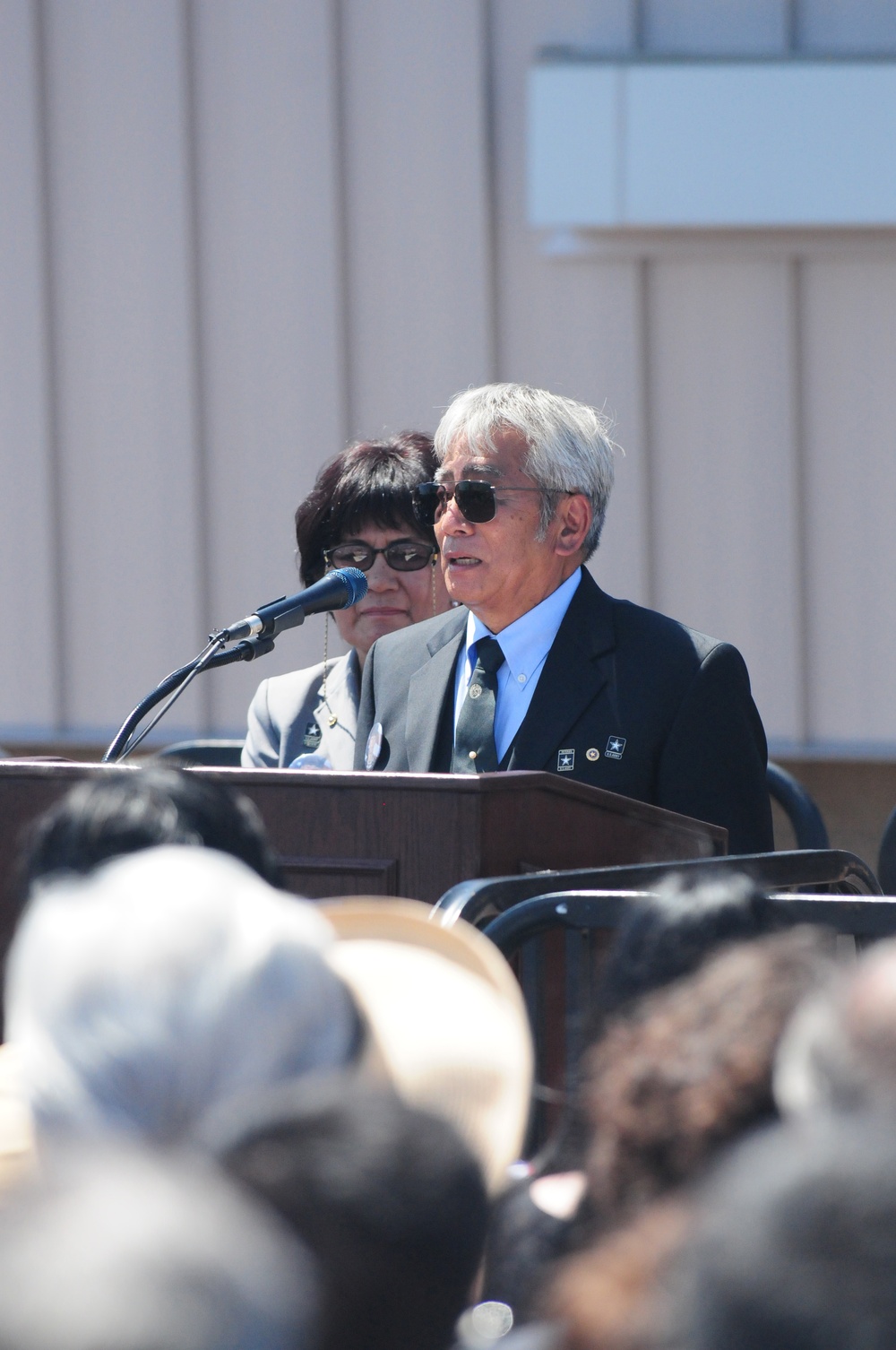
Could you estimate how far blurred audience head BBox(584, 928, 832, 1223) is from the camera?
0.84 metres

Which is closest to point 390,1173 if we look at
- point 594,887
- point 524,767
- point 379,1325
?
point 379,1325

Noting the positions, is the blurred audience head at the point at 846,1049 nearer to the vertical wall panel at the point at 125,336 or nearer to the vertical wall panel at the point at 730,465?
the vertical wall panel at the point at 730,465

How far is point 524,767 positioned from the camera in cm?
258

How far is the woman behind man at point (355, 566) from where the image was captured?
3496 millimetres

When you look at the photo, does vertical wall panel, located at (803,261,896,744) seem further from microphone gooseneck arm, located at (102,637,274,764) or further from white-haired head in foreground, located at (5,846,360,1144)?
white-haired head in foreground, located at (5,846,360,1144)

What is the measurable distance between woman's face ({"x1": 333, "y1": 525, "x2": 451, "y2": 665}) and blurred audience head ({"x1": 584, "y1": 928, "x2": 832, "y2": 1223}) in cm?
261

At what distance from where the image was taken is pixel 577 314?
15.4 feet

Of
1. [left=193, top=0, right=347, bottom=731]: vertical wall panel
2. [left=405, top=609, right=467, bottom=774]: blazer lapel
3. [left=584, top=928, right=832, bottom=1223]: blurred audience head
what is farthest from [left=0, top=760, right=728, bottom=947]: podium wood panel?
[left=193, top=0, right=347, bottom=731]: vertical wall panel

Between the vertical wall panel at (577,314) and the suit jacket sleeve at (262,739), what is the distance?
4.51ft

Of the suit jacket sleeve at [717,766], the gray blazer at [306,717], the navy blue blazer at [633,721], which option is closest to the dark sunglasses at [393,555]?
the gray blazer at [306,717]

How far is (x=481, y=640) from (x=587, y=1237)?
192 centimetres

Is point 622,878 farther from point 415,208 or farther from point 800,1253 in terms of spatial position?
point 415,208

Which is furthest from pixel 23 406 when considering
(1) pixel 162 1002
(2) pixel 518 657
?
(1) pixel 162 1002

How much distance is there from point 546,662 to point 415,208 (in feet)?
8.37
